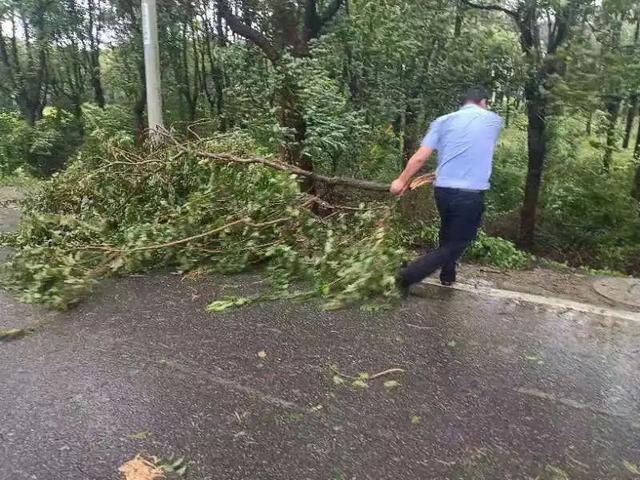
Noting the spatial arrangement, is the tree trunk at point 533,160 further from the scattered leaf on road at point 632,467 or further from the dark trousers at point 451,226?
the scattered leaf on road at point 632,467

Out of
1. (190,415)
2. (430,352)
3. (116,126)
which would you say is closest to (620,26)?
(430,352)

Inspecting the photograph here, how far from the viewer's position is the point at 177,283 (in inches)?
210

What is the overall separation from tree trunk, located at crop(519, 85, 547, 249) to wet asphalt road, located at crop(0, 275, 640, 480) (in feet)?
17.5

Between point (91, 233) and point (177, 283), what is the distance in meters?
1.13

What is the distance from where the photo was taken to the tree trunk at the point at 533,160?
→ 9133mm

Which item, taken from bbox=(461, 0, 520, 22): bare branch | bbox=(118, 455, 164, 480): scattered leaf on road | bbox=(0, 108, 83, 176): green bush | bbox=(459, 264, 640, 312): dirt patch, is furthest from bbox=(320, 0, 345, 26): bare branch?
bbox=(118, 455, 164, 480): scattered leaf on road

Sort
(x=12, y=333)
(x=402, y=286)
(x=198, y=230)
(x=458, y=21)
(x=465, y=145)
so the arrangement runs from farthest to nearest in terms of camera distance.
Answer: (x=458, y=21) < (x=198, y=230) < (x=402, y=286) < (x=465, y=145) < (x=12, y=333)

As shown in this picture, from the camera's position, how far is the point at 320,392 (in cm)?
348

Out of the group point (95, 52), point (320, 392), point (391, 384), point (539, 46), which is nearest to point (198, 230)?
point (320, 392)

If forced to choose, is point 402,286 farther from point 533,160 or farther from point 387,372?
point 533,160

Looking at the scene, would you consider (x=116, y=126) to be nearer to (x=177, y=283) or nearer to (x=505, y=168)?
(x=505, y=168)

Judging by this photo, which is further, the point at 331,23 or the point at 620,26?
the point at 331,23

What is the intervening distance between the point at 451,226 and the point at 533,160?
6556 mm

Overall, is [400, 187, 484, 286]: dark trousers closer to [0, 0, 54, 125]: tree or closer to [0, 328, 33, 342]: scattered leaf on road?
[0, 328, 33, 342]: scattered leaf on road
